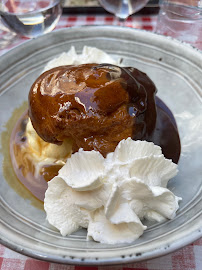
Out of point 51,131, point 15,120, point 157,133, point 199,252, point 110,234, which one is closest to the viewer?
point 110,234

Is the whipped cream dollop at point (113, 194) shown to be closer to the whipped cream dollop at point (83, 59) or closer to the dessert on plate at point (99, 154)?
the dessert on plate at point (99, 154)

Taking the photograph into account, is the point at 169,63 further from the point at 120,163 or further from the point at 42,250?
the point at 42,250

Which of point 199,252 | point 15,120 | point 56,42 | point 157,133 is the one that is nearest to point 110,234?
point 199,252

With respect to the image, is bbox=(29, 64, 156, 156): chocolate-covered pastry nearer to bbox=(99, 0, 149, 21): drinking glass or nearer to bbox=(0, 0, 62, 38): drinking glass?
bbox=(0, 0, 62, 38): drinking glass

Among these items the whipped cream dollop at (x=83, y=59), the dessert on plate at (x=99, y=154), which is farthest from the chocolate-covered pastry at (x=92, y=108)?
the whipped cream dollop at (x=83, y=59)

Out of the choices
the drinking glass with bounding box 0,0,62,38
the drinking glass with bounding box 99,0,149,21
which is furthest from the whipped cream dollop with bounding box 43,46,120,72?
the drinking glass with bounding box 99,0,149,21
